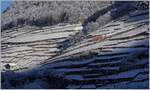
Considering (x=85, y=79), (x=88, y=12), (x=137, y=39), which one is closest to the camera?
(x=85, y=79)

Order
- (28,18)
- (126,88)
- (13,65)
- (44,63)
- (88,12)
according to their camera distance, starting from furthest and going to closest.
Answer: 1. (28,18)
2. (88,12)
3. (13,65)
4. (44,63)
5. (126,88)

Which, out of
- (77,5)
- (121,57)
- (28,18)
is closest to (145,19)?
(121,57)

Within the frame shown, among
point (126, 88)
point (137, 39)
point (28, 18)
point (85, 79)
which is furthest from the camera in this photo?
point (28, 18)

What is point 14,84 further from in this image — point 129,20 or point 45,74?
point 129,20

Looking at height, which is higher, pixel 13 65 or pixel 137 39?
pixel 137 39

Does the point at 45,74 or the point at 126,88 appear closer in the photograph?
the point at 126,88

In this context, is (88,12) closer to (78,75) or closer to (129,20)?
(129,20)

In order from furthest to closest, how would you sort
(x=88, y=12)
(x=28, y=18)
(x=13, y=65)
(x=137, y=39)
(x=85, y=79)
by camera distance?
(x=28, y=18)
(x=88, y=12)
(x=13, y=65)
(x=137, y=39)
(x=85, y=79)

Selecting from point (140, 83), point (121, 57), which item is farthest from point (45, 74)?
point (140, 83)

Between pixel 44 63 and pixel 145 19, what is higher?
pixel 145 19
